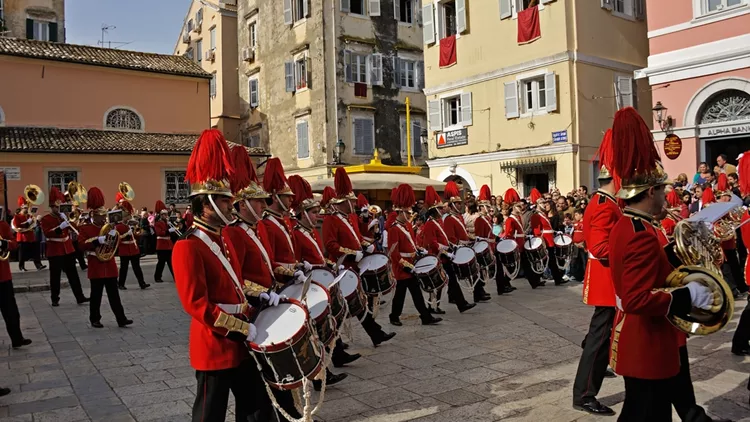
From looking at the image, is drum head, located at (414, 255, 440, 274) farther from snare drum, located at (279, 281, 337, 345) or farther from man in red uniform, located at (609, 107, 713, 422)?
man in red uniform, located at (609, 107, 713, 422)

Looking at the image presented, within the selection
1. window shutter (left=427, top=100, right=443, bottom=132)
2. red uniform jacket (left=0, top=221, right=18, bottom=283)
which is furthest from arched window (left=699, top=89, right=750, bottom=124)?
red uniform jacket (left=0, top=221, right=18, bottom=283)

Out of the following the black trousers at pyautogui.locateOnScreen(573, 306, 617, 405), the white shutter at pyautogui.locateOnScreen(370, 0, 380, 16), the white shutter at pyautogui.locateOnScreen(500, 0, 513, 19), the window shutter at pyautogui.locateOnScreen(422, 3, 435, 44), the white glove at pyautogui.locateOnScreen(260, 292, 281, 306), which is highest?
the white shutter at pyautogui.locateOnScreen(370, 0, 380, 16)

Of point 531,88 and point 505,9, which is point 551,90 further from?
point 505,9

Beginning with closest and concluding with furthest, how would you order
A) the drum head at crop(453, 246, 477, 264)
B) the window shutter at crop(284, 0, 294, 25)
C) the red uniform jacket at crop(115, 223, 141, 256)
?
the drum head at crop(453, 246, 477, 264) < the red uniform jacket at crop(115, 223, 141, 256) < the window shutter at crop(284, 0, 294, 25)

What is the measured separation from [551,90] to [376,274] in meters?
13.0

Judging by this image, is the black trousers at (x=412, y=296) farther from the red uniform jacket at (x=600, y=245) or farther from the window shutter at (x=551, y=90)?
the window shutter at (x=551, y=90)

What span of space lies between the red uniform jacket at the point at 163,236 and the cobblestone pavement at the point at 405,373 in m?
5.37

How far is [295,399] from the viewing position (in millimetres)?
4461

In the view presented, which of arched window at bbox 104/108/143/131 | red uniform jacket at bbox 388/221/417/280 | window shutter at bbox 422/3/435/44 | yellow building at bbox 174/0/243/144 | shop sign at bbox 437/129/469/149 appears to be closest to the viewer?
red uniform jacket at bbox 388/221/417/280

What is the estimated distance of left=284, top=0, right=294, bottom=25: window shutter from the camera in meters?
29.5

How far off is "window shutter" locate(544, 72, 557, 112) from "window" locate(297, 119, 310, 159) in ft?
44.4

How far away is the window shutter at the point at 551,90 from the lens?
18.4m

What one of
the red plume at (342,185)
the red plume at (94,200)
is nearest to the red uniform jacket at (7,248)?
the red plume at (94,200)

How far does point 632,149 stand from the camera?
11.3 feet
